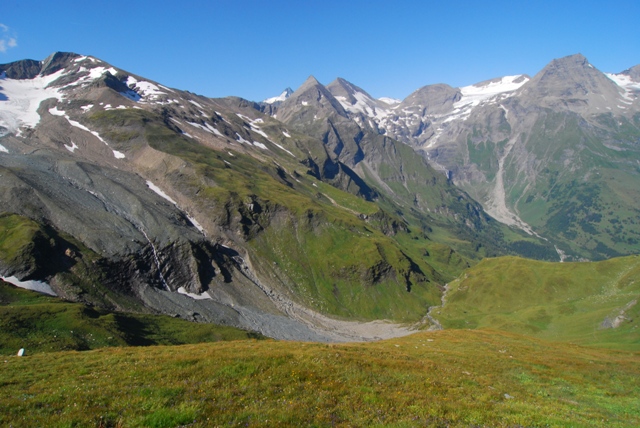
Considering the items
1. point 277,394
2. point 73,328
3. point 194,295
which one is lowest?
point 194,295

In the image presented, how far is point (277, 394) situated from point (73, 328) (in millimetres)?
83470

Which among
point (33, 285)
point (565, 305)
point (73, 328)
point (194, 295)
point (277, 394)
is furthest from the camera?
point (194, 295)

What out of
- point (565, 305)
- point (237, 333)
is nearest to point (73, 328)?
point (237, 333)

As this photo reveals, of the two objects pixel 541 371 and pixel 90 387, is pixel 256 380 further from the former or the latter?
pixel 541 371

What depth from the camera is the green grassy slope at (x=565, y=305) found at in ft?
371

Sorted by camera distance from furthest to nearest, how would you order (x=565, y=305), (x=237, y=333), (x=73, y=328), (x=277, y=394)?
(x=565, y=305), (x=237, y=333), (x=73, y=328), (x=277, y=394)

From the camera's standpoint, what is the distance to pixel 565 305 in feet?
487

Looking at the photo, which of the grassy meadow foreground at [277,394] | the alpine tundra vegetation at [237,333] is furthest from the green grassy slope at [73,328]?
the grassy meadow foreground at [277,394]

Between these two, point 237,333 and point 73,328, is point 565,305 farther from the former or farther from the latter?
point 73,328

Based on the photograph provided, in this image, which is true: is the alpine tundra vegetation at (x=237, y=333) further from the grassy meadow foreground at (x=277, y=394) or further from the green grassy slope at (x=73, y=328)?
the green grassy slope at (x=73, y=328)

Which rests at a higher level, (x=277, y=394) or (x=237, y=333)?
(x=277, y=394)

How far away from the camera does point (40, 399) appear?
16328mm

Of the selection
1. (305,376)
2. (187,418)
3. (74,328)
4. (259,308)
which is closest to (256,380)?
(305,376)

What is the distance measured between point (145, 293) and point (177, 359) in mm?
128262
